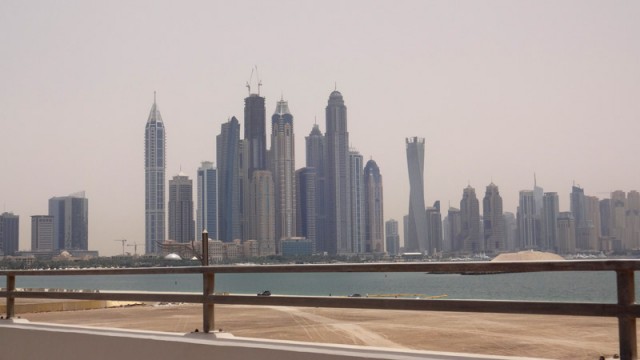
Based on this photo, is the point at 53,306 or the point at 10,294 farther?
the point at 53,306

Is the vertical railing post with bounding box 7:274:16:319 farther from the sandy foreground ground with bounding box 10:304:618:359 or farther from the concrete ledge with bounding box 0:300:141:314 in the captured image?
the concrete ledge with bounding box 0:300:141:314

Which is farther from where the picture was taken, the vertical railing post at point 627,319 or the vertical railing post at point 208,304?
the vertical railing post at point 208,304

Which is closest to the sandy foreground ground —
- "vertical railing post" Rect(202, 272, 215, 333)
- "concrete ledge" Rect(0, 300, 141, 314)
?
"vertical railing post" Rect(202, 272, 215, 333)

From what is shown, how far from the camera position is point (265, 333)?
9.29 meters

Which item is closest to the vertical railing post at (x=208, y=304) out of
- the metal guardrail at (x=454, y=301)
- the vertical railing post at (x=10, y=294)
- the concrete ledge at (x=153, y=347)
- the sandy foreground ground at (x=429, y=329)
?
the metal guardrail at (x=454, y=301)

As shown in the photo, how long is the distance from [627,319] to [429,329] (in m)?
4.08

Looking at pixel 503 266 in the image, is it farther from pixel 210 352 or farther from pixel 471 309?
pixel 210 352

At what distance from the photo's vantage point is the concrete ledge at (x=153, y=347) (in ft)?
19.9

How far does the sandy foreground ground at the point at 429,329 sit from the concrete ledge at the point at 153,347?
1.51 meters

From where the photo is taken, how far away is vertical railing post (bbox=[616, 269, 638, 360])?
5059mm

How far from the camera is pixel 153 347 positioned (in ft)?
24.3

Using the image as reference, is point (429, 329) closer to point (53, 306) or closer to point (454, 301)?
point (454, 301)

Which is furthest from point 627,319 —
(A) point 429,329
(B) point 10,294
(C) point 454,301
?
(B) point 10,294

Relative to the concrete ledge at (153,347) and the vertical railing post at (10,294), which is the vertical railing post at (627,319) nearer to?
the concrete ledge at (153,347)
